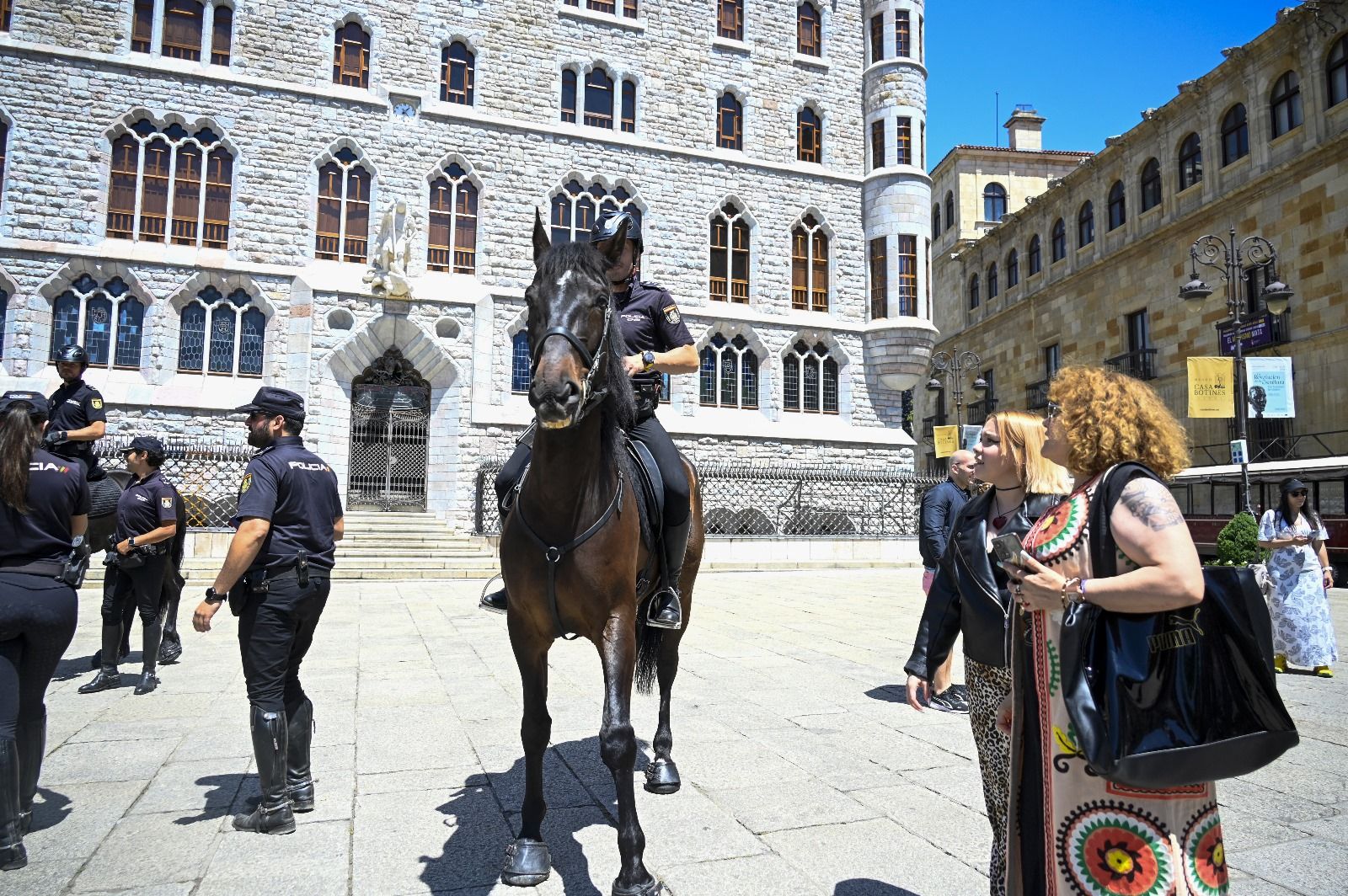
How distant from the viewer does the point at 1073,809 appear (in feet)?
7.13

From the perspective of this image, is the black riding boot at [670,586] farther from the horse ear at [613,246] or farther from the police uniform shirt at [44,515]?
the police uniform shirt at [44,515]

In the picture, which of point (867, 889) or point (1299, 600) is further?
point (1299, 600)

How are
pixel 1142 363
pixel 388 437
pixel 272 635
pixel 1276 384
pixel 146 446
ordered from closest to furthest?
1. pixel 272 635
2. pixel 146 446
3. pixel 1276 384
4. pixel 388 437
5. pixel 1142 363

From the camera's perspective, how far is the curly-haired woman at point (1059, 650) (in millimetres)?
2031

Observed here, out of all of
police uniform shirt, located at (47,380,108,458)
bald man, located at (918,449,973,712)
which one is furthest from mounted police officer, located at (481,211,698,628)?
police uniform shirt, located at (47,380,108,458)

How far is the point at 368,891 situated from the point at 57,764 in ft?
9.29

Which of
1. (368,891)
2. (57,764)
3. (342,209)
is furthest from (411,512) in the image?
(368,891)

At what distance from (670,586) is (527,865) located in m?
1.45

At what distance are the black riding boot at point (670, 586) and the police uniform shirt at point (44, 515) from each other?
286 cm

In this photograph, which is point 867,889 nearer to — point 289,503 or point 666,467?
point 666,467

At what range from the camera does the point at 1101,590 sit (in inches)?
80.2

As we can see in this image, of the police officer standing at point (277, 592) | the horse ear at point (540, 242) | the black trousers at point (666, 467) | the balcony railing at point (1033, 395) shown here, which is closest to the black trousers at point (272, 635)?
the police officer standing at point (277, 592)

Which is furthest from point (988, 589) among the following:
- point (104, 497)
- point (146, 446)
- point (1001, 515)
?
point (104, 497)

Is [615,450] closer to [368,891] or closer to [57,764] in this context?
[368,891]
